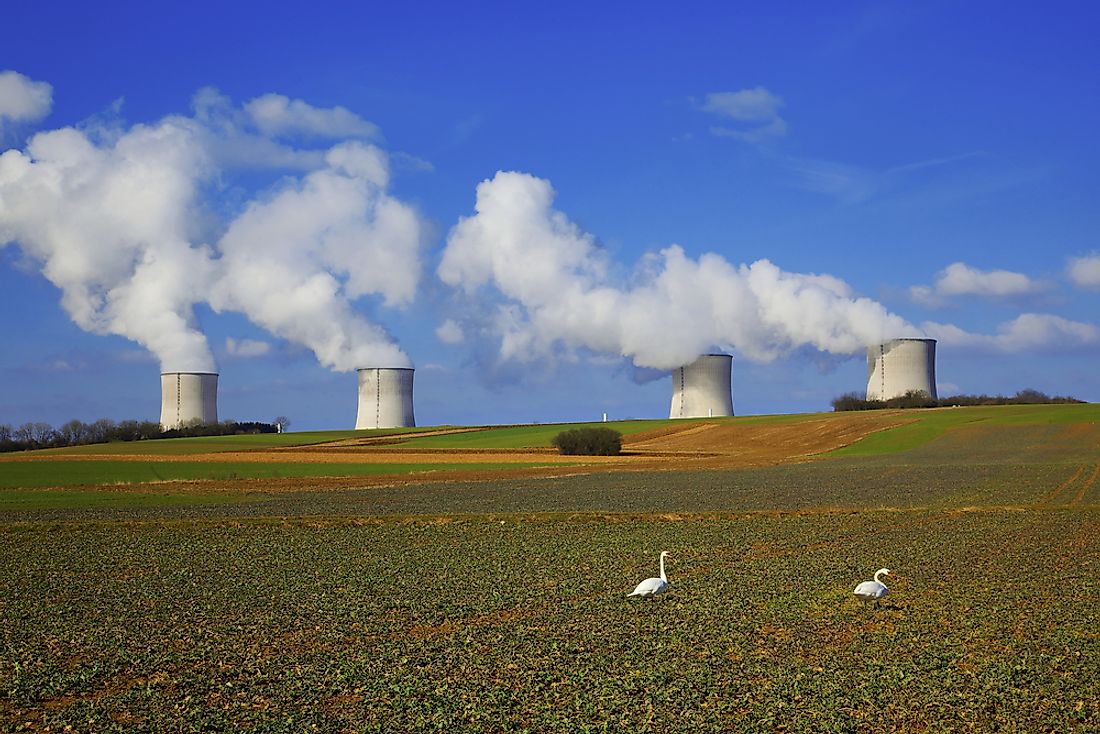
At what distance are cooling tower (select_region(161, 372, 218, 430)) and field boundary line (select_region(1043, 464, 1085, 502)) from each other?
182ft

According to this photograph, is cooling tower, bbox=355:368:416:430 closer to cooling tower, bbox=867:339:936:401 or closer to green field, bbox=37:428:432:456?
green field, bbox=37:428:432:456

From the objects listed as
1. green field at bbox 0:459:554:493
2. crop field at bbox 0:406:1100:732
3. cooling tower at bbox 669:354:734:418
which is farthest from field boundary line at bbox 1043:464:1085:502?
cooling tower at bbox 669:354:734:418

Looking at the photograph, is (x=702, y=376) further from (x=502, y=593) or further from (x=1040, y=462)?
(x=502, y=593)

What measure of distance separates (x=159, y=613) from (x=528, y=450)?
6058cm

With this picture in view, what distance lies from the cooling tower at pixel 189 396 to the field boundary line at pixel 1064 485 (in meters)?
55.4

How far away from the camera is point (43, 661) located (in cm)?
1232

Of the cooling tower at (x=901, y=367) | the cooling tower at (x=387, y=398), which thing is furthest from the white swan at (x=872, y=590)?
the cooling tower at (x=387, y=398)

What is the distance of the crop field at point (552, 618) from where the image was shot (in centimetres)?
1028

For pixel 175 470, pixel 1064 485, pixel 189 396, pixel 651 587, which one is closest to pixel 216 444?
pixel 189 396

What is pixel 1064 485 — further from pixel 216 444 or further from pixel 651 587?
pixel 216 444

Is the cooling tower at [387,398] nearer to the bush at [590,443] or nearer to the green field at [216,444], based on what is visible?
the green field at [216,444]

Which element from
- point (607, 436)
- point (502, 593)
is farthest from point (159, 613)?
point (607, 436)

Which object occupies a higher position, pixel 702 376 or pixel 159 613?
pixel 702 376

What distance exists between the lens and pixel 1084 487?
123 feet
